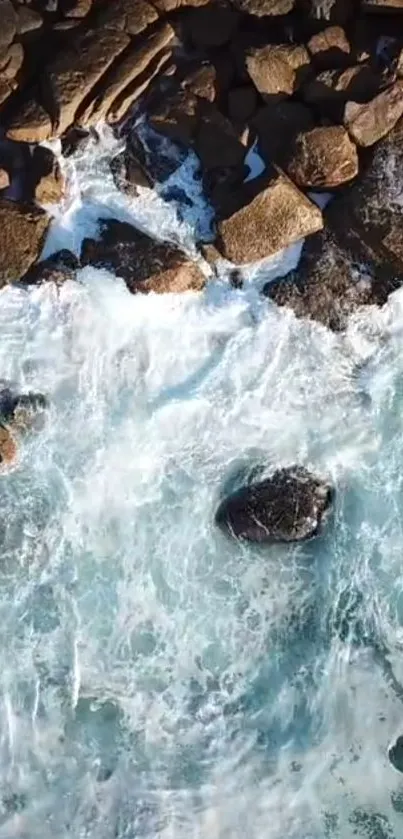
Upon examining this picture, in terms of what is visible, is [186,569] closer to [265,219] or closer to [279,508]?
[279,508]

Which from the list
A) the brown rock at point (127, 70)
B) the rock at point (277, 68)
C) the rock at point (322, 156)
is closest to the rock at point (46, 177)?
the brown rock at point (127, 70)

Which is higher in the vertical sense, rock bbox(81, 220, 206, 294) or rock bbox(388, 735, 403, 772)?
rock bbox(81, 220, 206, 294)

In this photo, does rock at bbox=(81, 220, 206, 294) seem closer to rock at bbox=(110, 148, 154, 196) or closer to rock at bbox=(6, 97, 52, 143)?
rock at bbox=(110, 148, 154, 196)

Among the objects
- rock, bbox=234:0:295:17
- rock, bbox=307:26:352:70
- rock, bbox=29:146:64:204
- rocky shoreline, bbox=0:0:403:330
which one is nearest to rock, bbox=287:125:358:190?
rocky shoreline, bbox=0:0:403:330

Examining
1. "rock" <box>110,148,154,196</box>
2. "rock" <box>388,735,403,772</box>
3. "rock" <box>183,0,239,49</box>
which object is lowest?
"rock" <box>388,735,403,772</box>

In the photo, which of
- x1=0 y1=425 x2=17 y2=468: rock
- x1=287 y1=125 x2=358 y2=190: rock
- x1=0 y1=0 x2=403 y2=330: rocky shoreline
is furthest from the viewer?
x1=0 y1=425 x2=17 y2=468: rock

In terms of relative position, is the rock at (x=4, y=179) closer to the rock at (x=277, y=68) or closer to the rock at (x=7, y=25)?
the rock at (x=7, y=25)

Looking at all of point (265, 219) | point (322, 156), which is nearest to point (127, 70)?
point (265, 219)
